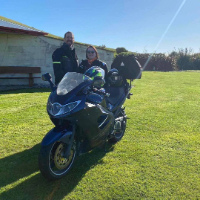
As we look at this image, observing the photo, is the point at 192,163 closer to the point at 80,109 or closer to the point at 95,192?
the point at 95,192

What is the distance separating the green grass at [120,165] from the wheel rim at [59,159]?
5.9 inches

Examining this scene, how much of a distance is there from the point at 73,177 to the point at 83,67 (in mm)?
2214

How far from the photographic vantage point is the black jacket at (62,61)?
4254mm

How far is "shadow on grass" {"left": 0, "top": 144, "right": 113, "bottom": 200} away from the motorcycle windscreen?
1.23 metres

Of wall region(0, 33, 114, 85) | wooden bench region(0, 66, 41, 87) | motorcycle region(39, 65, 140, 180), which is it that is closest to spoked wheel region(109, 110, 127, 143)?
motorcycle region(39, 65, 140, 180)

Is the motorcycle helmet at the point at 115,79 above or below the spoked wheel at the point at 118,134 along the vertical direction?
above

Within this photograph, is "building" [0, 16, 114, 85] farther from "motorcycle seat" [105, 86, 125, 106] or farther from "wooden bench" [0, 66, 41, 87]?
"motorcycle seat" [105, 86, 125, 106]

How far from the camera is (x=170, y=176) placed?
3074mm

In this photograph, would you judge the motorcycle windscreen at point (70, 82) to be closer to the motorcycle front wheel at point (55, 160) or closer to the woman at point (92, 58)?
the motorcycle front wheel at point (55, 160)

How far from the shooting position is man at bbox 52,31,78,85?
14.0 ft

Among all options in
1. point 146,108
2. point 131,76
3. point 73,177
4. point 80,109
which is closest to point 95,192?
point 73,177

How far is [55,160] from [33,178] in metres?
0.47

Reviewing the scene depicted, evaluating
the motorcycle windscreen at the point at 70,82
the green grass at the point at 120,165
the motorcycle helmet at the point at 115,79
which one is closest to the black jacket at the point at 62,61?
the motorcycle helmet at the point at 115,79

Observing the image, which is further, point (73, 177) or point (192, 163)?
point (192, 163)
